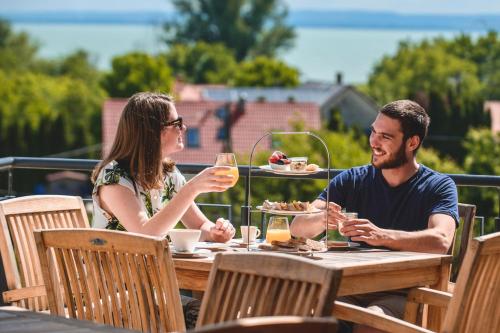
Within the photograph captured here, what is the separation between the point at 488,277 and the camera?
2842mm

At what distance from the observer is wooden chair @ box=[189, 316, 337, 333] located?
68.5 inches

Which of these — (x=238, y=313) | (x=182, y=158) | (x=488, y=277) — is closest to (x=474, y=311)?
(x=488, y=277)

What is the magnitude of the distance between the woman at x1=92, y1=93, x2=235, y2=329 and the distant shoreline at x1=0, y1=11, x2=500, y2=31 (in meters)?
74.0

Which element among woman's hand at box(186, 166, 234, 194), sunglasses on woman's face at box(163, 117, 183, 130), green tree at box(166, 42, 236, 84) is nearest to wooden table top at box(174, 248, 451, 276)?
woman's hand at box(186, 166, 234, 194)

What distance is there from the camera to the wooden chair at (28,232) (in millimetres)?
3316

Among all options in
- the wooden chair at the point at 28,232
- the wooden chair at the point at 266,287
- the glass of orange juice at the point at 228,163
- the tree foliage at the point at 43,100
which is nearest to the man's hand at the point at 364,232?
the glass of orange juice at the point at 228,163

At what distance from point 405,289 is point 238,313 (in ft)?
4.45

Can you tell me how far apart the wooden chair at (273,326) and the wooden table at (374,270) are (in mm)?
1394

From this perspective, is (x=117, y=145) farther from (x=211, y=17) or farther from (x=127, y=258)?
(x=211, y=17)

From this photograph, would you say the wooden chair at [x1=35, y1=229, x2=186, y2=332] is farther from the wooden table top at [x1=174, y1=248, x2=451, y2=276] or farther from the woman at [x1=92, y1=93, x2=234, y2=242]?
the woman at [x1=92, y1=93, x2=234, y2=242]

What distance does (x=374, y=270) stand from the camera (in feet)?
10.9

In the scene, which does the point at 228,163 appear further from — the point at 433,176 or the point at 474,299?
the point at 474,299

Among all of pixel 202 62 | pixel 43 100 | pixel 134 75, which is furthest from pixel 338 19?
pixel 43 100

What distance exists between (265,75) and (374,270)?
8130cm
